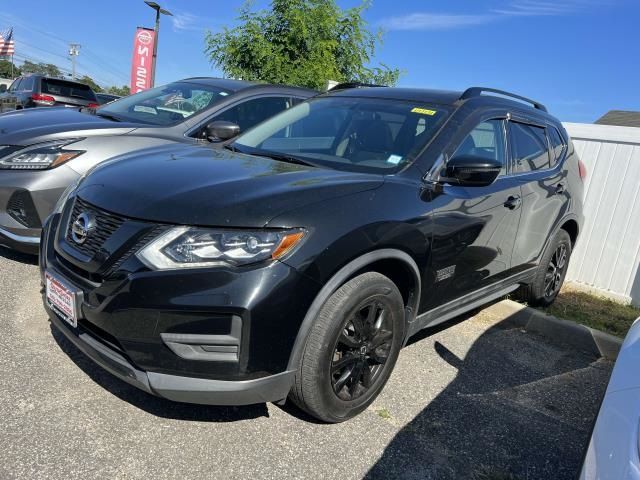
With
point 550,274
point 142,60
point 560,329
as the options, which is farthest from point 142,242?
point 142,60

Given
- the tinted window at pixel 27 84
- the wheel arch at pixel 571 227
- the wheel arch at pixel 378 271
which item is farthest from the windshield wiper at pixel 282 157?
the tinted window at pixel 27 84

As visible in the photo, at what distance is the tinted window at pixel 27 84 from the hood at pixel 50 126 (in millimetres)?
10370

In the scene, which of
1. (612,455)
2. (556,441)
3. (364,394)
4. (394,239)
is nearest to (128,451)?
(364,394)

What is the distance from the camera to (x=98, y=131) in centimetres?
432

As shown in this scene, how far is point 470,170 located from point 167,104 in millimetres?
3473

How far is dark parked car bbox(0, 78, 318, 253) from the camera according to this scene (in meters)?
3.79

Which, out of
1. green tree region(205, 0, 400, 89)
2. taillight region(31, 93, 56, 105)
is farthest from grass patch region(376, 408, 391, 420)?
taillight region(31, 93, 56, 105)

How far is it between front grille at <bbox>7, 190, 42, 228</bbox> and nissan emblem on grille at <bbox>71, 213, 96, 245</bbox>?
1.46m

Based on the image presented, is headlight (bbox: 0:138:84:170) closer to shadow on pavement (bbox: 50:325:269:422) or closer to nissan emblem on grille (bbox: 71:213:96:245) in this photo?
nissan emblem on grille (bbox: 71:213:96:245)

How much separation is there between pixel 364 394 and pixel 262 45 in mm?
7956

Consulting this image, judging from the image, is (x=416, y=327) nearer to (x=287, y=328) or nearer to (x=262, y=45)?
(x=287, y=328)

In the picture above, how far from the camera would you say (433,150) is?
10.1 ft

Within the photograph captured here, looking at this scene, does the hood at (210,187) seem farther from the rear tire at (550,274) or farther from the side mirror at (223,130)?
the rear tire at (550,274)

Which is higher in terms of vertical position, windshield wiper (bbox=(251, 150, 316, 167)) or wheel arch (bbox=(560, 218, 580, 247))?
windshield wiper (bbox=(251, 150, 316, 167))
